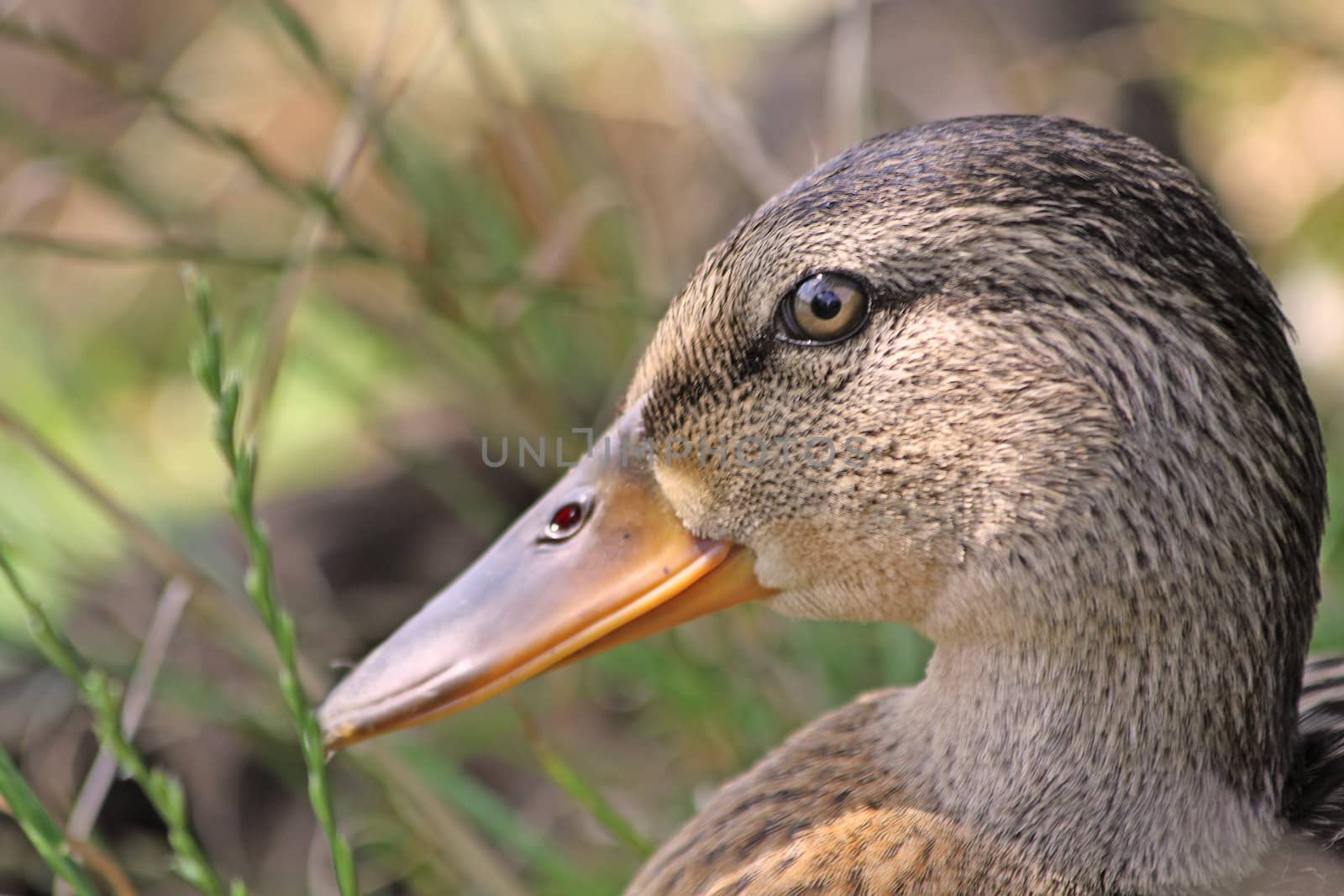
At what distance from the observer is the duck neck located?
110 cm

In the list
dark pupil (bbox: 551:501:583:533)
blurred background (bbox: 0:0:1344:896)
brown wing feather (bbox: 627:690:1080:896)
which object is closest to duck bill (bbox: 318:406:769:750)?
dark pupil (bbox: 551:501:583:533)

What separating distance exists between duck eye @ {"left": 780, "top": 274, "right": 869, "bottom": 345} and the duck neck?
0.98ft

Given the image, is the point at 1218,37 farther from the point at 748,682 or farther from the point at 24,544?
the point at 24,544

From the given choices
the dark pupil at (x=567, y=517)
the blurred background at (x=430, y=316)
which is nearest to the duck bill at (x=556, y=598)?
the dark pupil at (x=567, y=517)

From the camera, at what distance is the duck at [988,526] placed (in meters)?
1.07

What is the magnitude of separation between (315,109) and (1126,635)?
3.11m

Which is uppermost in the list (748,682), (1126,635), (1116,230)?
(1116,230)

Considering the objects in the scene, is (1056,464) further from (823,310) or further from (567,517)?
(567,517)

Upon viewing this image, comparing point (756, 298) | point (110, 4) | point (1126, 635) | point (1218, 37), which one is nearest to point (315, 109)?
point (110, 4)

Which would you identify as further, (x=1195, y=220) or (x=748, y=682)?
(x=748, y=682)

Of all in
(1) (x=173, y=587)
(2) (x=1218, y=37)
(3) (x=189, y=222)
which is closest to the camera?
(1) (x=173, y=587)

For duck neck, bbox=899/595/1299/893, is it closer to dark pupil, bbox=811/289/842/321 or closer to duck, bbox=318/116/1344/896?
duck, bbox=318/116/1344/896

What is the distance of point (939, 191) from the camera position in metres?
1.10

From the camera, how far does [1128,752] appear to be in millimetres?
1122
